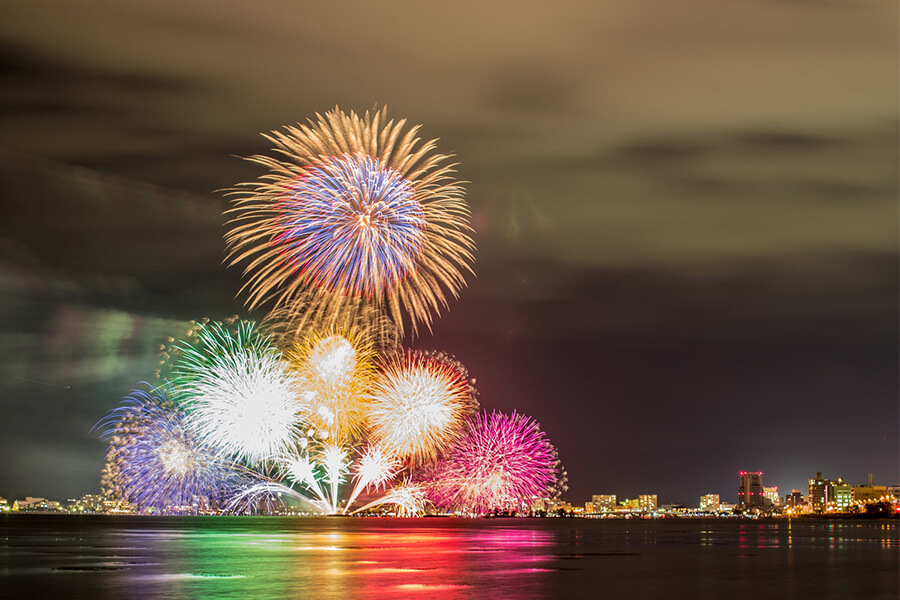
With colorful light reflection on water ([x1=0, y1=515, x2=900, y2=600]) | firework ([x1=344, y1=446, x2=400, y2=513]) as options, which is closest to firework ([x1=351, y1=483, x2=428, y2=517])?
firework ([x1=344, y1=446, x2=400, y2=513])

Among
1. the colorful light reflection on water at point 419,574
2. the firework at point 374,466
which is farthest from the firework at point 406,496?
A: the colorful light reflection on water at point 419,574

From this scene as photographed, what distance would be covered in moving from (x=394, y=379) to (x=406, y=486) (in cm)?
3565

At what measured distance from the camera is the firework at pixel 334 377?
8950 centimetres

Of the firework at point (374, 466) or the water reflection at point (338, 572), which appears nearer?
the water reflection at point (338, 572)

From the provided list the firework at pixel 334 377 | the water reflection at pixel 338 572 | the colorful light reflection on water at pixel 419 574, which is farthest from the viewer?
the firework at pixel 334 377

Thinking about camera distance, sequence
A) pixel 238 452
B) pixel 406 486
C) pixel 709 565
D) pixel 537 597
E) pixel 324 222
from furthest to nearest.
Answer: pixel 406 486 < pixel 238 452 < pixel 324 222 < pixel 709 565 < pixel 537 597

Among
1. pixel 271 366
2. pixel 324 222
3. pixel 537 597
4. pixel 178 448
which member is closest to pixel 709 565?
pixel 537 597

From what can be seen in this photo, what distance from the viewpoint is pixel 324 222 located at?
6931cm

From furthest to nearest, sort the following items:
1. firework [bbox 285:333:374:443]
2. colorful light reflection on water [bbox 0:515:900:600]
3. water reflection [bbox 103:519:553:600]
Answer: firework [bbox 285:333:374:443], colorful light reflection on water [bbox 0:515:900:600], water reflection [bbox 103:519:553:600]

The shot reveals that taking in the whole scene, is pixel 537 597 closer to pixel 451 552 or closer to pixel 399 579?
pixel 399 579

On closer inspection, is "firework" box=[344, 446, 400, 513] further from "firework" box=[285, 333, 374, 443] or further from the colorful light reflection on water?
the colorful light reflection on water

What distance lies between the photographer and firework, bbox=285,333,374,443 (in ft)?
294

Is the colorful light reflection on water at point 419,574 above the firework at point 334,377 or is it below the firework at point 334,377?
below

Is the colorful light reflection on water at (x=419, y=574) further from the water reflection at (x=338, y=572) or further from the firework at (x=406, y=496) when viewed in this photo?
the firework at (x=406, y=496)
